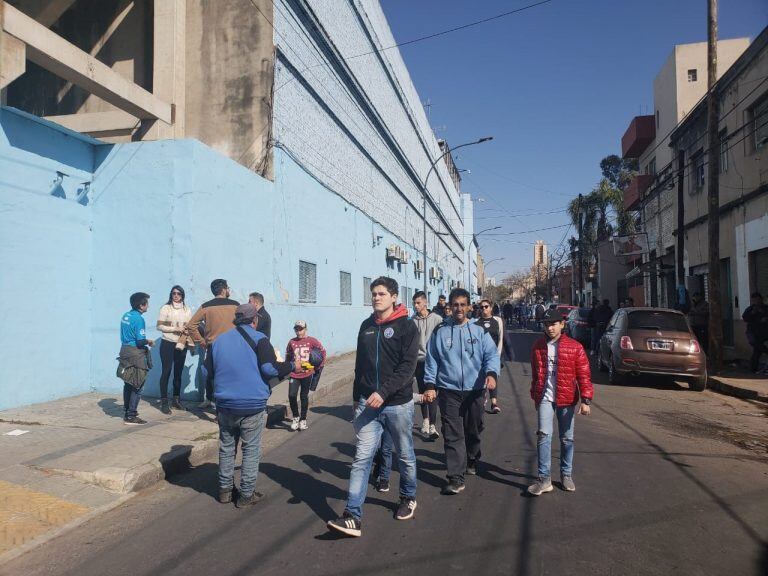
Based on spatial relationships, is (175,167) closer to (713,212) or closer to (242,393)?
(242,393)

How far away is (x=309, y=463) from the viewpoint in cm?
600

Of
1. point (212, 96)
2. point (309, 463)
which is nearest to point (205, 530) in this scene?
point (309, 463)

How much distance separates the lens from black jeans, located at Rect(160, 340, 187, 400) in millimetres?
7984

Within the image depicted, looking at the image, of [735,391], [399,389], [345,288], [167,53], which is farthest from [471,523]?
[345,288]

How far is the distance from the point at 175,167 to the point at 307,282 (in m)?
5.66

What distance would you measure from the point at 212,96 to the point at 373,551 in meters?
11.1

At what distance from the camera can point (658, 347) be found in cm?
1097

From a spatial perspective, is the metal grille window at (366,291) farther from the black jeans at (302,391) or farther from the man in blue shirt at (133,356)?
the man in blue shirt at (133,356)

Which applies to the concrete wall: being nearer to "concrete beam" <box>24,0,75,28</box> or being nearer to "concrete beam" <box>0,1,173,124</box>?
"concrete beam" <box>0,1,173,124</box>

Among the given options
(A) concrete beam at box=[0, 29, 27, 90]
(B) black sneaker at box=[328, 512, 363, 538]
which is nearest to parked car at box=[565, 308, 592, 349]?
(B) black sneaker at box=[328, 512, 363, 538]

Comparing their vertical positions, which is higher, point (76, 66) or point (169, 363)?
point (76, 66)

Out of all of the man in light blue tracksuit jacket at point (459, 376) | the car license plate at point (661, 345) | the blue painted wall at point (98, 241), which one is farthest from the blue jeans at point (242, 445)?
the car license plate at point (661, 345)

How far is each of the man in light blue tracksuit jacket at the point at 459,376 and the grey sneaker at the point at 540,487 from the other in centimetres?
59

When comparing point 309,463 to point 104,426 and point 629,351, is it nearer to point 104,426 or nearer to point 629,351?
point 104,426
